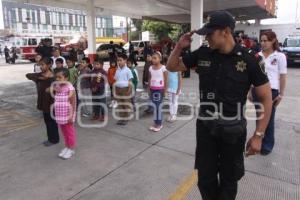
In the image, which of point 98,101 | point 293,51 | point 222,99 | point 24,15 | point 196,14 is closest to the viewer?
point 222,99

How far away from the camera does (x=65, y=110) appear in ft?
15.1

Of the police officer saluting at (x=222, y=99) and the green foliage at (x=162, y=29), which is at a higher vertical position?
the green foliage at (x=162, y=29)

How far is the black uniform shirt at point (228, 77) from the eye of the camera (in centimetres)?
244

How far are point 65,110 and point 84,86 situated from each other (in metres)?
2.48

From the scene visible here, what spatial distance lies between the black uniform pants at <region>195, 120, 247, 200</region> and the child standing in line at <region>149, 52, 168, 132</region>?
3154mm

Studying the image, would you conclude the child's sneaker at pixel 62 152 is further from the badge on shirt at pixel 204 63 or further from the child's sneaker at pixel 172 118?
the badge on shirt at pixel 204 63

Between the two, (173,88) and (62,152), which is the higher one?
(173,88)

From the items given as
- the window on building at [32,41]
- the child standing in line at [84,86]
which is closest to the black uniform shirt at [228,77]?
the child standing in line at [84,86]

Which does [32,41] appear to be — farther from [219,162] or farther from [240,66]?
[240,66]

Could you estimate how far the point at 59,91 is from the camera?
184 inches

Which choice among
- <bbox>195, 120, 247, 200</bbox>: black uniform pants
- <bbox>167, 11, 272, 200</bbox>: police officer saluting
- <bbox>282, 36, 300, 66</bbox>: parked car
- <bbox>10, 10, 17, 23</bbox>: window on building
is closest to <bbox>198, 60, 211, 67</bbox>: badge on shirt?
<bbox>167, 11, 272, 200</bbox>: police officer saluting

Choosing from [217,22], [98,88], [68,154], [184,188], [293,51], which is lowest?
[184,188]

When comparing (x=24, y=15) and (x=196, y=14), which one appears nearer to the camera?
(x=196, y=14)

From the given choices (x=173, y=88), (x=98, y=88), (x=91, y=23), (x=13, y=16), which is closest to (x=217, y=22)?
(x=173, y=88)
